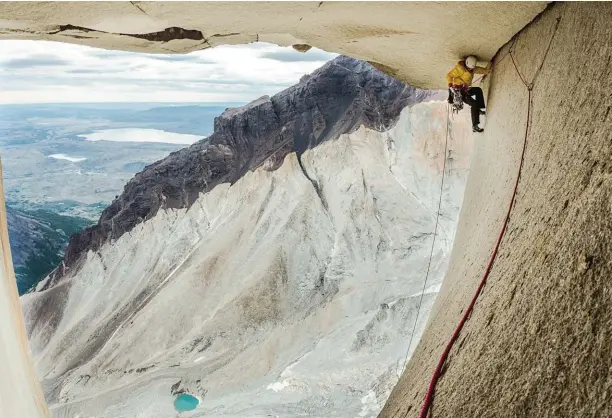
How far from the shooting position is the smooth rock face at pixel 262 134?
34.2 metres

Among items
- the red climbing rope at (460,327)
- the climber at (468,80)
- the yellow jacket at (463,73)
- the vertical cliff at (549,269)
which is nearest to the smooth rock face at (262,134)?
the climber at (468,80)

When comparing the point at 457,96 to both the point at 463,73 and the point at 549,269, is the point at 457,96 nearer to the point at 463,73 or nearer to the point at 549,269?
the point at 463,73

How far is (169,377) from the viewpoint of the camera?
2488 centimetres

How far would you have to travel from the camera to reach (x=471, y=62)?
533 centimetres

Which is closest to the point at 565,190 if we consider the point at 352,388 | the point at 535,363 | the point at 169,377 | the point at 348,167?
the point at 535,363

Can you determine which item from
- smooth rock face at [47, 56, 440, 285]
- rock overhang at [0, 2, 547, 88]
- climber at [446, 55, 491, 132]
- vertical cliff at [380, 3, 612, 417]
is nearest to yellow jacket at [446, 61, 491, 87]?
climber at [446, 55, 491, 132]

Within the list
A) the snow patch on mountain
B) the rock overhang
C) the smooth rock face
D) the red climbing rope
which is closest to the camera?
the red climbing rope

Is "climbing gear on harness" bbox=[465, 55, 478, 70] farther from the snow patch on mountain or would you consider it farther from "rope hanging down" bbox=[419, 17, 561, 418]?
the snow patch on mountain

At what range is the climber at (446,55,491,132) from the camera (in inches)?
212

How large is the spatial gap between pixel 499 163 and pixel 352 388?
17.2 metres

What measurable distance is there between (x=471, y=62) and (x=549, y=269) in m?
3.77

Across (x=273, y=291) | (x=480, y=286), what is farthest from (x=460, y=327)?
(x=273, y=291)

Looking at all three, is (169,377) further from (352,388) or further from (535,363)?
(535,363)

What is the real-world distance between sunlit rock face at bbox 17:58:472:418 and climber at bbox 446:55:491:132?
1480 cm
